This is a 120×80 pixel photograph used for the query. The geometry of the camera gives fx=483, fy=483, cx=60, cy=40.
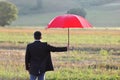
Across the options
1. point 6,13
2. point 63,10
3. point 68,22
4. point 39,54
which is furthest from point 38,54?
point 63,10

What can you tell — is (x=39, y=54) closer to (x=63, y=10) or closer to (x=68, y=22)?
(x=68, y=22)

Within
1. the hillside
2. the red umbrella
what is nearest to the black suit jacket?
the red umbrella

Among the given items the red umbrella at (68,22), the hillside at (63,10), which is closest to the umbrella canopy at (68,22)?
the red umbrella at (68,22)

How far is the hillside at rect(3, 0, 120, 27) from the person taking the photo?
130m

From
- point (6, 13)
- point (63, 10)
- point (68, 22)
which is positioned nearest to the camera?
point (68, 22)

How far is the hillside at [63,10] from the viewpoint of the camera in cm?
13012

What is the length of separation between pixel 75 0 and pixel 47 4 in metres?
14.6

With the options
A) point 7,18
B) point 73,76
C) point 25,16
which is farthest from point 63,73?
point 25,16

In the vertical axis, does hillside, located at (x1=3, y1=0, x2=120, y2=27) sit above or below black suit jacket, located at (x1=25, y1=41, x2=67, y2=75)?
below

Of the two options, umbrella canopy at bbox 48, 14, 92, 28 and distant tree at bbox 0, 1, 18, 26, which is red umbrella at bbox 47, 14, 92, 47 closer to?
umbrella canopy at bbox 48, 14, 92, 28

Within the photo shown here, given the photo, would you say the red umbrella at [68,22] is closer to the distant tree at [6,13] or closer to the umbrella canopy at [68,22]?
the umbrella canopy at [68,22]

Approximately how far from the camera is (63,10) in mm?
158625

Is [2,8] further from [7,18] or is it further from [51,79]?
[51,79]

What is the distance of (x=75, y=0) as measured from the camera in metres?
179
